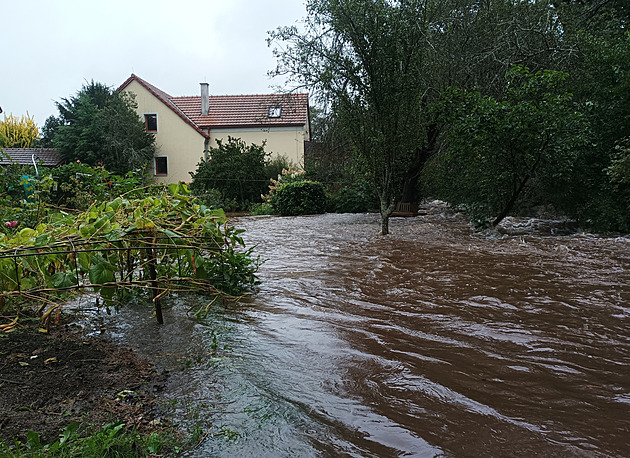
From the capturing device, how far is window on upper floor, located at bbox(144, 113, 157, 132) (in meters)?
29.1

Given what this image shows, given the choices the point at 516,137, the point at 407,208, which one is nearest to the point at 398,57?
the point at 516,137

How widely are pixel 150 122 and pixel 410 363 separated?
29.4 m

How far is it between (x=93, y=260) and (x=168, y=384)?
1049 mm

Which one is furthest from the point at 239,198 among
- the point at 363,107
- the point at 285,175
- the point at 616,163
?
the point at 616,163

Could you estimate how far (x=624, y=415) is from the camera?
7.95 feet

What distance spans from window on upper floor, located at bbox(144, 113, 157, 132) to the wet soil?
28.0 meters

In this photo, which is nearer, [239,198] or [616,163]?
[616,163]

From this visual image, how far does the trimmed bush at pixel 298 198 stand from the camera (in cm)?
2036

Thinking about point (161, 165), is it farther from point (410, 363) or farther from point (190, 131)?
point (410, 363)

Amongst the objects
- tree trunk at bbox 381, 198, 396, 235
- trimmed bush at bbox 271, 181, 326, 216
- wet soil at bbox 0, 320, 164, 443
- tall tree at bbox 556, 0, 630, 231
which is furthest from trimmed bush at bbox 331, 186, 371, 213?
wet soil at bbox 0, 320, 164, 443

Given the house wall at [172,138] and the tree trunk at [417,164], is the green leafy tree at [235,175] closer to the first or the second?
the house wall at [172,138]

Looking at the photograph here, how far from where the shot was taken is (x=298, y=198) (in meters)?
20.5

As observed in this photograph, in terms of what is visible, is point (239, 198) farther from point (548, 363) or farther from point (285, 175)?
point (548, 363)

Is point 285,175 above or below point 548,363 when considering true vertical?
above
